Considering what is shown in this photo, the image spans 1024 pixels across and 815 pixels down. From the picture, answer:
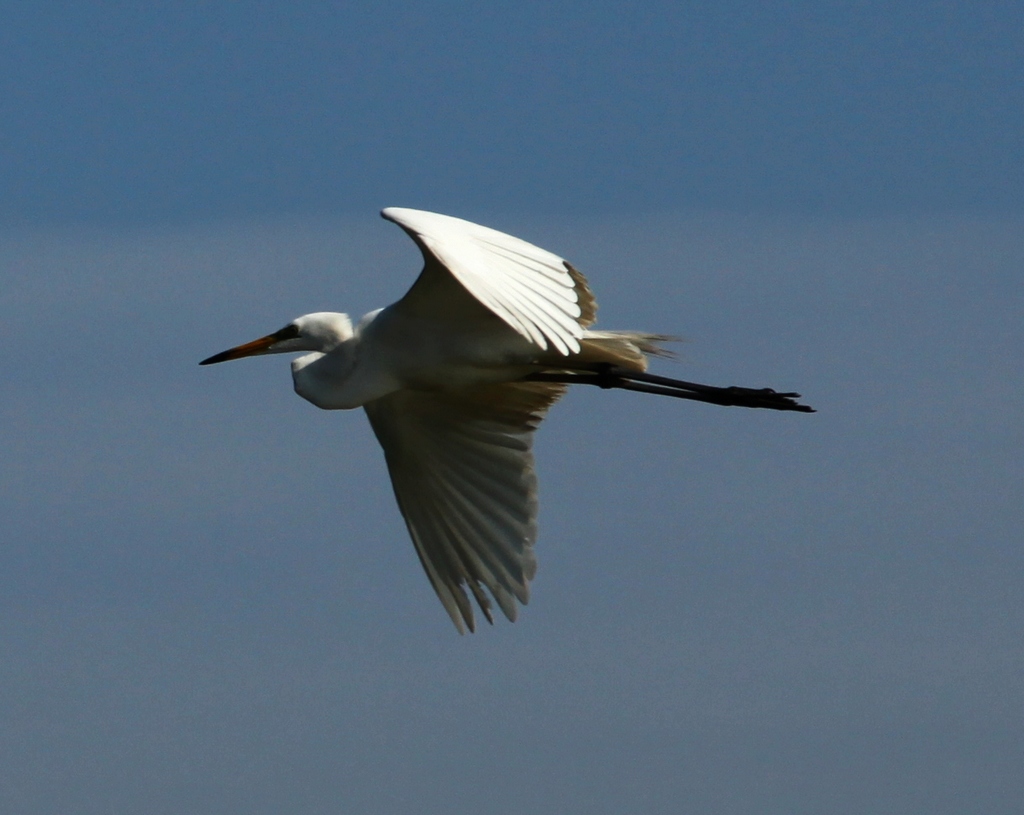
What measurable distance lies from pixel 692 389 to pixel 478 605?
1979 mm

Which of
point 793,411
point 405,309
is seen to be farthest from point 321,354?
point 793,411

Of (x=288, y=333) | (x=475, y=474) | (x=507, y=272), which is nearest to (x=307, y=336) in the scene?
(x=288, y=333)

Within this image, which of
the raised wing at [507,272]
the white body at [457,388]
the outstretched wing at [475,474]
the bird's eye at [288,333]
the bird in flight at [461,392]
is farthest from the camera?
the outstretched wing at [475,474]

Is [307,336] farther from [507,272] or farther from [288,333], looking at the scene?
[507,272]

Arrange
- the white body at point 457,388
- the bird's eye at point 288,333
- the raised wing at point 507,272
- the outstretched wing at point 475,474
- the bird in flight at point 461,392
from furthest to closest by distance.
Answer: the outstretched wing at point 475,474 < the bird's eye at point 288,333 < the bird in flight at point 461,392 < the white body at point 457,388 < the raised wing at point 507,272

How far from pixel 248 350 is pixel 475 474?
65.5 inches

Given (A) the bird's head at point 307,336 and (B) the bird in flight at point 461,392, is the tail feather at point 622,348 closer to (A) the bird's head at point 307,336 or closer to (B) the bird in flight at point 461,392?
(B) the bird in flight at point 461,392

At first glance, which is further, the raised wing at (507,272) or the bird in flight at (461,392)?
the bird in flight at (461,392)

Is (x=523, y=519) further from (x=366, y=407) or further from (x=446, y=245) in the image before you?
(x=446, y=245)

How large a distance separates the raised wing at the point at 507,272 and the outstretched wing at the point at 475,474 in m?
1.98

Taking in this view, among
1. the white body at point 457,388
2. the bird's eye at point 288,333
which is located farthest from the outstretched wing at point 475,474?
the bird's eye at point 288,333

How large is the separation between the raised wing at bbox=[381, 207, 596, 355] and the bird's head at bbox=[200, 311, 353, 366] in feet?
4.01

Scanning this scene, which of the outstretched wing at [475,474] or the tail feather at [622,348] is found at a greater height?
the tail feather at [622,348]

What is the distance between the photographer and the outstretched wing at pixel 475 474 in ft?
45.0
